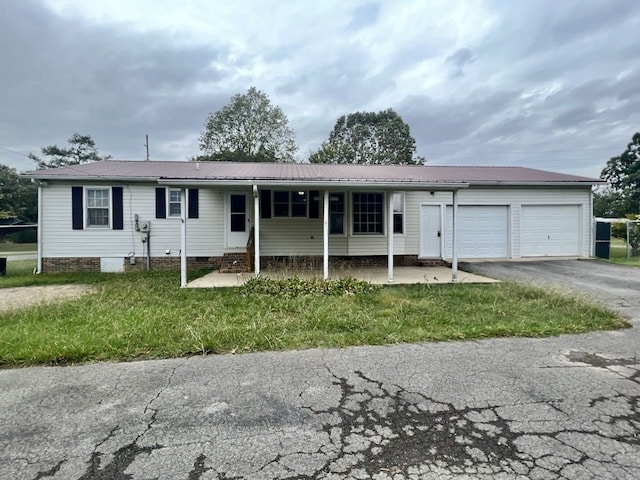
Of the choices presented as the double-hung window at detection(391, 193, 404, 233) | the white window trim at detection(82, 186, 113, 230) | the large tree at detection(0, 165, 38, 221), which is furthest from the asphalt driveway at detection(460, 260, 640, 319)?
the large tree at detection(0, 165, 38, 221)

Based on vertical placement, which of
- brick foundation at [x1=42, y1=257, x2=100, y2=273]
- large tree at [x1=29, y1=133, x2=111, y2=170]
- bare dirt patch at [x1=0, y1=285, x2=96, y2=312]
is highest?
large tree at [x1=29, y1=133, x2=111, y2=170]

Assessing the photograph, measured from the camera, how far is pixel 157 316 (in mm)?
5281

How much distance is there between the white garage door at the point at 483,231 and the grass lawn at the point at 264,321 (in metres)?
5.51

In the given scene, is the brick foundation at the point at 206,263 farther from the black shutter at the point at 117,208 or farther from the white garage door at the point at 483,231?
the white garage door at the point at 483,231

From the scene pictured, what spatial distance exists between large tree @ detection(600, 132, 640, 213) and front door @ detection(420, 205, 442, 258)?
924 inches

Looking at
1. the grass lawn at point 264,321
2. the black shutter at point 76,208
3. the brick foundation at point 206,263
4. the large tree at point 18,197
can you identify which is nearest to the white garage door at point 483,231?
the brick foundation at point 206,263

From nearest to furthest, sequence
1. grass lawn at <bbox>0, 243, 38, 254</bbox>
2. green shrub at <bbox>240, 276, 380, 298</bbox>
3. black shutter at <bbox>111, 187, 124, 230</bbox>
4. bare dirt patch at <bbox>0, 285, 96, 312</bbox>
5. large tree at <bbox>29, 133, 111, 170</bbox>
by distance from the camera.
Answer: bare dirt patch at <bbox>0, 285, 96, 312</bbox> → green shrub at <bbox>240, 276, 380, 298</bbox> → black shutter at <bbox>111, 187, 124, 230</bbox> → grass lawn at <bbox>0, 243, 38, 254</bbox> → large tree at <bbox>29, 133, 111, 170</bbox>

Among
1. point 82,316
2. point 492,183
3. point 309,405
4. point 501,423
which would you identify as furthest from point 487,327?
point 492,183

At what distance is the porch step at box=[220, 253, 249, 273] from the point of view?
10400 mm

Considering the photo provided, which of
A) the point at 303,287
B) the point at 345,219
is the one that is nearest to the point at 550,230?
the point at 345,219

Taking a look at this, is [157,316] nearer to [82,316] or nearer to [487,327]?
[82,316]

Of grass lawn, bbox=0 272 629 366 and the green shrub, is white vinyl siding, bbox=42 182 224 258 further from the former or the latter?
the green shrub

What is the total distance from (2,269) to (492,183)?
15755mm

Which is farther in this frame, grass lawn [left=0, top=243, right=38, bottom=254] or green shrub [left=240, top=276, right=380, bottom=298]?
grass lawn [left=0, top=243, right=38, bottom=254]
